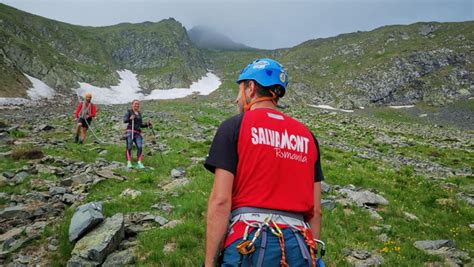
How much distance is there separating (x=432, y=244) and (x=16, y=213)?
11.5 metres

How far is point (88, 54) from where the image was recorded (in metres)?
138

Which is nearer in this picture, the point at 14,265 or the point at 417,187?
the point at 14,265

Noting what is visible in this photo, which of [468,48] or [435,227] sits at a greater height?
[468,48]

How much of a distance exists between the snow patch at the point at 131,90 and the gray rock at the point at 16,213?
81597 millimetres

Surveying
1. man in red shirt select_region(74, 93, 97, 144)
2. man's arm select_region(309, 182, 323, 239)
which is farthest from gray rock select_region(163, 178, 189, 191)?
man in red shirt select_region(74, 93, 97, 144)

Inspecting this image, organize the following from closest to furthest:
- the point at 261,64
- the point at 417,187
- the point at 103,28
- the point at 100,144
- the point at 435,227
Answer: the point at 261,64, the point at 435,227, the point at 417,187, the point at 100,144, the point at 103,28

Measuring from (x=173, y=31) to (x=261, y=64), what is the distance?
665 feet

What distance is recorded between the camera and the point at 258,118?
373 cm

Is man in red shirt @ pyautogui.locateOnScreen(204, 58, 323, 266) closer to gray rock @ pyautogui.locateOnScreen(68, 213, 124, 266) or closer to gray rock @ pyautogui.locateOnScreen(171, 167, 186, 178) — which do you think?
gray rock @ pyautogui.locateOnScreen(68, 213, 124, 266)

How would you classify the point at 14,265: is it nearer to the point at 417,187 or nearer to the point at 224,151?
the point at 224,151

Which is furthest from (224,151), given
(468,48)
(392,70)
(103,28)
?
(103,28)

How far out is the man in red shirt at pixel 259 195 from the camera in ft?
11.2

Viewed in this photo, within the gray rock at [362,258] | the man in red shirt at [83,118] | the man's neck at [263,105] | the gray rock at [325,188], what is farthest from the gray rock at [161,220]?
the man in red shirt at [83,118]

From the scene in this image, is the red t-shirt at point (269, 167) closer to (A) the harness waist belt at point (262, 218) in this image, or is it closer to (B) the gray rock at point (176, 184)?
(A) the harness waist belt at point (262, 218)
